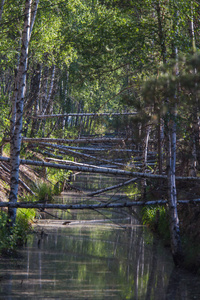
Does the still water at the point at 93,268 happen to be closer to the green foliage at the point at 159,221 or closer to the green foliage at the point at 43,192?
the green foliage at the point at 159,221

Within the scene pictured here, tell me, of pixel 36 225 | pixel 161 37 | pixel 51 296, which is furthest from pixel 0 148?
pixel 51 296

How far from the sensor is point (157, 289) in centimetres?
814

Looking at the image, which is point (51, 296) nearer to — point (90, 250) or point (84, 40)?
point (90, 250)

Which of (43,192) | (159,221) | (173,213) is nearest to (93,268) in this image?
(173,213)

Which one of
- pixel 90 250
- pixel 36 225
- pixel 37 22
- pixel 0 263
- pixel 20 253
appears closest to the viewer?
pixel 0 263

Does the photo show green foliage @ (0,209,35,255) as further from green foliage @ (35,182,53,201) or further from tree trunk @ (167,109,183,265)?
green foliage @ (35,182,53,201)

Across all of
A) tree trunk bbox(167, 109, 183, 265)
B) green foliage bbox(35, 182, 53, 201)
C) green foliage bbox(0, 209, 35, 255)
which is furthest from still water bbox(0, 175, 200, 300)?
green foliage bbox(35, 182, 53, 201)

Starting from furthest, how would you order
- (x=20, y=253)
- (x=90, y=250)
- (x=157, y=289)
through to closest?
(x=90, y=250)
(x=20, y=253)
(x=157, y=289)

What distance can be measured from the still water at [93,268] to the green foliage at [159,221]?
334 mm

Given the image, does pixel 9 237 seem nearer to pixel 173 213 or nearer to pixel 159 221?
pixel 173 213

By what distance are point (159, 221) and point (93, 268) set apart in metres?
4.44

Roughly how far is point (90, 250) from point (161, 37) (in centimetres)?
571

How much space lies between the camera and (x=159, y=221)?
13094 millimetres

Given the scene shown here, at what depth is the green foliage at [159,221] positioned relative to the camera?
1214 cm
